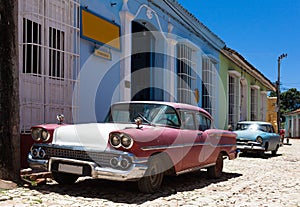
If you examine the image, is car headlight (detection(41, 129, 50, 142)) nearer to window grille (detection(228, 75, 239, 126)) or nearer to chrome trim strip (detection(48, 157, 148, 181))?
chrome trim strip (detection(48, 157, 148, 181))

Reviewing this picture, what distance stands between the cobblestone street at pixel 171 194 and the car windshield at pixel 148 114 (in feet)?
3.49

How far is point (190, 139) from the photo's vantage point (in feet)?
20.9

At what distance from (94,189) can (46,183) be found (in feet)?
2.89

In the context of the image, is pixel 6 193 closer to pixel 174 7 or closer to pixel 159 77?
pixel 159 77

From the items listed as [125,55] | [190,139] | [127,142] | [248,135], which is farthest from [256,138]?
[127,142]

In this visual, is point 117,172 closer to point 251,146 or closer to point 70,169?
point 70,169

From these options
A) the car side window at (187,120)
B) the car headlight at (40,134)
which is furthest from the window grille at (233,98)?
the car headlight at (40,134)

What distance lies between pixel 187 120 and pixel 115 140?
6.33 feet

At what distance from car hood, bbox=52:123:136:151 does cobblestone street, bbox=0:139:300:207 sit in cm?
73

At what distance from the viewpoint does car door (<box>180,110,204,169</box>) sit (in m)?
6.21

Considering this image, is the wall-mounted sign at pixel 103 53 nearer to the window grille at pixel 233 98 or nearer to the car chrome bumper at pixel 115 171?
the car chrome bumper at pixel 115 171

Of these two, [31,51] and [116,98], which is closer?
[31,51]

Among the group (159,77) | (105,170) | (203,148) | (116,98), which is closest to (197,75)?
(159,77)

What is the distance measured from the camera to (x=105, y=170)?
5.01 metres
